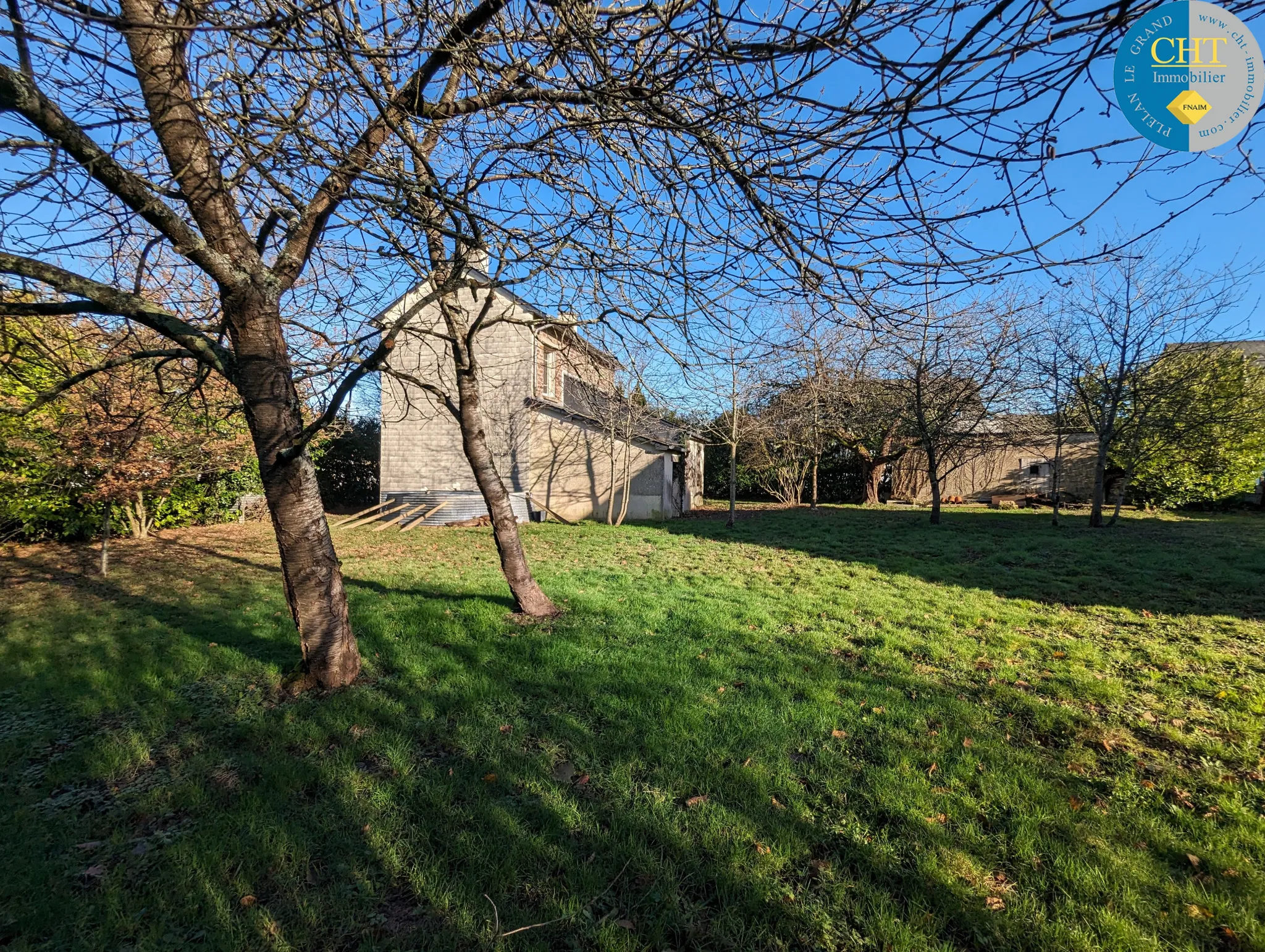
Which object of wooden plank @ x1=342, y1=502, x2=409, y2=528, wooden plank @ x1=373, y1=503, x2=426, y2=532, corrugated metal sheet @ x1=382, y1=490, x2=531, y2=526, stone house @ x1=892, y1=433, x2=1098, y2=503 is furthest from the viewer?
stone house @ x1=892, y1=433, x2=1098, y2=503

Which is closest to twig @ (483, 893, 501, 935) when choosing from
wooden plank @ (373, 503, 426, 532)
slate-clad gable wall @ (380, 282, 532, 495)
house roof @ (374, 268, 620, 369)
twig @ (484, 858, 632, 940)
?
twig @ (484, 858, 632, 940)

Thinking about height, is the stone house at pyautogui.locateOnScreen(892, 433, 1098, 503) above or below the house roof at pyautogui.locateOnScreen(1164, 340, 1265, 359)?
below

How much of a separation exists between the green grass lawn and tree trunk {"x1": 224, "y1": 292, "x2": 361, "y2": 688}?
41 cm

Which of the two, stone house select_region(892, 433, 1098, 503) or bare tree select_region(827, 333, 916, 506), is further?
stone house select_region(892, 433, 1098, 503)

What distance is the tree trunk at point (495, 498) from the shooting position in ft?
17.3

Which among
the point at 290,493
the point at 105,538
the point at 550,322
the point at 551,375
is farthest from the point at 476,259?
the point at 551,375

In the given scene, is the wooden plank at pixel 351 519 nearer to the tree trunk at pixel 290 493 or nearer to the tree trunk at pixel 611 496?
the tree trunk at pixel 611 496

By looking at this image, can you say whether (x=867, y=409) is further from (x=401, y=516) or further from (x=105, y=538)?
(x=105, y=538)

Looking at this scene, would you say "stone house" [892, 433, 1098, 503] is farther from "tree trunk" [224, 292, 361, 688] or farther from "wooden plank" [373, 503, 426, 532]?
"tree trunk" [224, 292, 361, 688]

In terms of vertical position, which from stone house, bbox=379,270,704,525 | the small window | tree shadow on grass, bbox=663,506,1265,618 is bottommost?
tree shadow on grass, bbox=663,506,1265,618

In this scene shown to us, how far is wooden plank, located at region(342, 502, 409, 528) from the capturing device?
13.5 metres

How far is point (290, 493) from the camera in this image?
3584mm

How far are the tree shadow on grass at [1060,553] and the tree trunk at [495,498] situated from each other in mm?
5968

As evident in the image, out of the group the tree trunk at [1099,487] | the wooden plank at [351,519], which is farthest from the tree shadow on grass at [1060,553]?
the wooden plank at [351,519]
